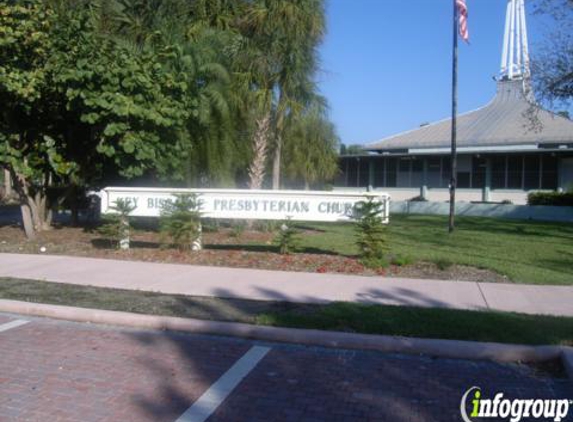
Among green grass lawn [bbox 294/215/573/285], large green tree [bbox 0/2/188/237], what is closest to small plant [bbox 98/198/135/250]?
large green tree [bbox 0/2/188/237]

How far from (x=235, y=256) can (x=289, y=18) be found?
7.48m

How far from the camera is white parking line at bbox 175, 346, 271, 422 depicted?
466 cm

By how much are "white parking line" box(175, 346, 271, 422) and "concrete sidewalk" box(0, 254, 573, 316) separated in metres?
2.25

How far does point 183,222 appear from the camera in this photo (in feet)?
39.5

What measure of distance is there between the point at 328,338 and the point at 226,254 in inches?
231

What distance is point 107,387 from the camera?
17.1 ft

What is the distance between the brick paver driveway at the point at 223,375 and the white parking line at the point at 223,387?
5 centimetres

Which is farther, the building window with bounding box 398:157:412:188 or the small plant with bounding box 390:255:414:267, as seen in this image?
the building window with bounding box 398:157:412:188

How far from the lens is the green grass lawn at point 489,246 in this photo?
429 inches

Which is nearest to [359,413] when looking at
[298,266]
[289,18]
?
[298,266]

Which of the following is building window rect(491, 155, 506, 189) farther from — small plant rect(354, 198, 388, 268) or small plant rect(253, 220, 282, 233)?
small plant rect(354, 198, 388, 268)

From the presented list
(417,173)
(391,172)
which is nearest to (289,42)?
(417,173)

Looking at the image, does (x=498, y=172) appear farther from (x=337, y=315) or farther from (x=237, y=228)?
(x=337, y=315)

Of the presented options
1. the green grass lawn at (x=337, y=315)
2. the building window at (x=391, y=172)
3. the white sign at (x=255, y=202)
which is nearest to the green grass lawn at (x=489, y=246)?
the white sign at (x=255, y=202)
